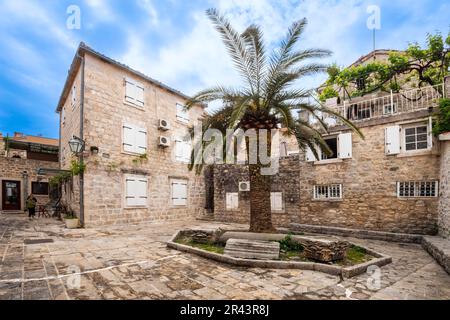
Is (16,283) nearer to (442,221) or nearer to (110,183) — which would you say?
(110,183)

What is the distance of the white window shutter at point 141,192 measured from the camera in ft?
40.9

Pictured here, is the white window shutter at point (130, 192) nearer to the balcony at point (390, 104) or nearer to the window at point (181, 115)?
the window at point (181, 115)

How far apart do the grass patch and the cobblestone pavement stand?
21.8 inches

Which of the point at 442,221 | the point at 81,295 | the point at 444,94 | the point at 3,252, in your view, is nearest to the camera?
the point at 81,295

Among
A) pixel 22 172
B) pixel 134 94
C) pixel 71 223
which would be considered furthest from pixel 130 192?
pixel 22 172

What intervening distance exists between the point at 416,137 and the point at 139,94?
43.3ft

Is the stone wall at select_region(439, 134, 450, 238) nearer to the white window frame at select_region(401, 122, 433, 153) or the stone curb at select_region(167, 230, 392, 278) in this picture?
the white window frame at select_region(401, 122, 433, 153)

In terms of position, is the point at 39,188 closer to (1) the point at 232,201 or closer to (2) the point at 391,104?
(1) the point at 232,201

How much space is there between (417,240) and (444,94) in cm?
543

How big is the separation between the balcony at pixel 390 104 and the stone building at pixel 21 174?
68.6ft

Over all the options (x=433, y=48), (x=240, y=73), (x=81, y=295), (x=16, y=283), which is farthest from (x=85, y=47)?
(x=433, y=48)

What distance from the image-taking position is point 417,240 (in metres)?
8.54

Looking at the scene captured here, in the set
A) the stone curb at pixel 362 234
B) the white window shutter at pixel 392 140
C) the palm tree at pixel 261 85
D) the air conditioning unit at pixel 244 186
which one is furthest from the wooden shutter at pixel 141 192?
the white window shutter at pixel 392 140

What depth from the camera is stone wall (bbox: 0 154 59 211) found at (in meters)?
17.7
